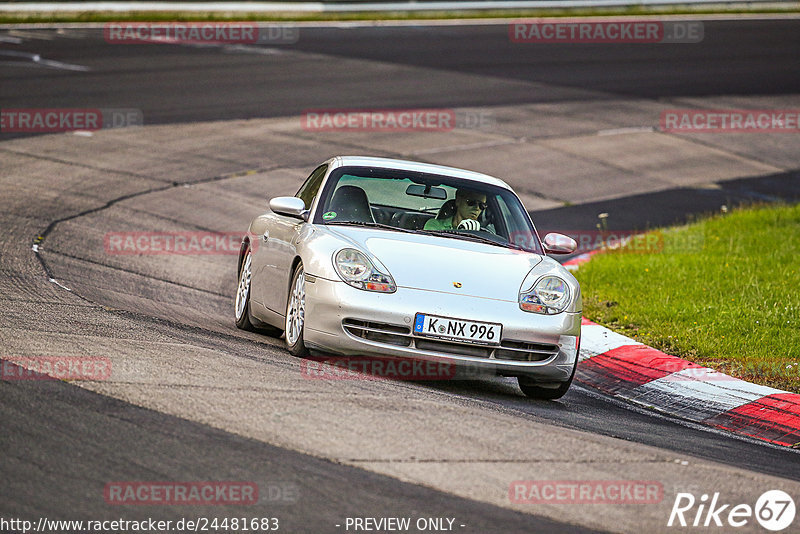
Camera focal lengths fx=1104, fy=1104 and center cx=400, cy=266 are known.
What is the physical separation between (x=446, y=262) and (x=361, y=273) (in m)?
0.59

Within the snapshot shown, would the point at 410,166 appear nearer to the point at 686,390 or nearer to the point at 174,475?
the point at 686,390

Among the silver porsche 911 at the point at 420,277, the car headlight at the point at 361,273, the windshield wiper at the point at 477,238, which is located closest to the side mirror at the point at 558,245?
the silver porsche 911 at the point at 420,277

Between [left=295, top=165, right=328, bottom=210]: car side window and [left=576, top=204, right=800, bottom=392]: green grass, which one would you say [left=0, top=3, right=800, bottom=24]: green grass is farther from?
[left=295, top=165, right=328, bottom=210]: car side window

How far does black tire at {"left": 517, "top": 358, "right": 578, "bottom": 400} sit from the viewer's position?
7.44 meters

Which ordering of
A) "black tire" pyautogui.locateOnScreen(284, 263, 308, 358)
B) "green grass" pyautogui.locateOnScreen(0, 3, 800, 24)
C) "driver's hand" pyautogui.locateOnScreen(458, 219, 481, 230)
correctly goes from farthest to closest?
"green grass" pyautogui.locateOnScreen(0, 3, 800, 24) < "driver's hand" pyautogui.locateOnScreen(458, 219, 481, 230) < "black tire" pyautogui.locateOnScreen(284, 263, 308, 358)

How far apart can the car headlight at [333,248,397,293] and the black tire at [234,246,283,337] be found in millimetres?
1747

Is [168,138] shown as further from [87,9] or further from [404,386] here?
[87,9]

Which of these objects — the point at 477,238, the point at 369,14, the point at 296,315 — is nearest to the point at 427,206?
the point at 477,238

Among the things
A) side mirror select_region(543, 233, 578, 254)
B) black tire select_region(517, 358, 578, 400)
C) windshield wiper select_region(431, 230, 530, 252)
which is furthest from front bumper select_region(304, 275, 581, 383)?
side mirror select_region(543, 233, 578, 254)

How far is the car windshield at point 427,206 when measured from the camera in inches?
317

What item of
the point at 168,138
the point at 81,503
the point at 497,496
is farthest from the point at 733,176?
the point at 81,503

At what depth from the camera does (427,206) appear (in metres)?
8.56

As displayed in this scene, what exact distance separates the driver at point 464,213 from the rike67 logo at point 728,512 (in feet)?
11.6

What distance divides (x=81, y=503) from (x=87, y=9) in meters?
26.7
